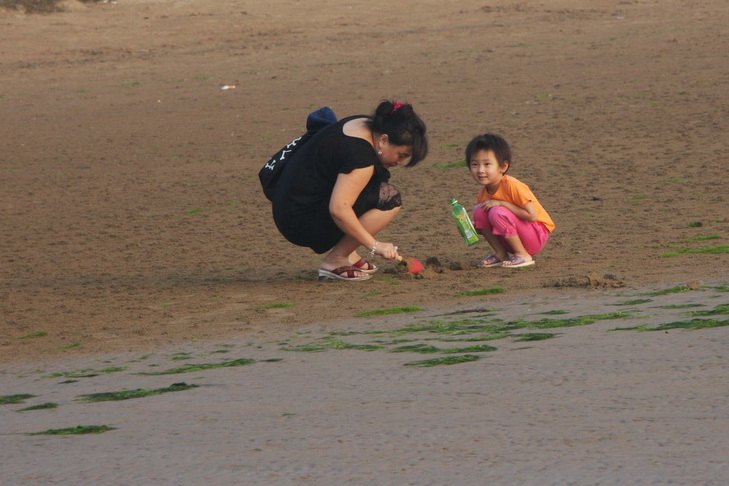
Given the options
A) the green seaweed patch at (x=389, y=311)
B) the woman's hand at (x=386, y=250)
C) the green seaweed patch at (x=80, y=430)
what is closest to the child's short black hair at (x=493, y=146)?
the woman's hand at (x=386, y=250)

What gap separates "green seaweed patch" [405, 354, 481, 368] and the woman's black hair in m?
2.02

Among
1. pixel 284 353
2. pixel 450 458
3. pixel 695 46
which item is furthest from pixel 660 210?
pixel 695 46

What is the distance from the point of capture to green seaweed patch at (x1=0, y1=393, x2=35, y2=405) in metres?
4.61

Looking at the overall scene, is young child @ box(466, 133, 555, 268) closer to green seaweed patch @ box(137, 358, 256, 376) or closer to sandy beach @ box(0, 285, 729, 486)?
sandy beach @ box(0, 285, 729, 486)

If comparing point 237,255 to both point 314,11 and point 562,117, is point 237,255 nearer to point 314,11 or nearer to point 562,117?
point 562,117

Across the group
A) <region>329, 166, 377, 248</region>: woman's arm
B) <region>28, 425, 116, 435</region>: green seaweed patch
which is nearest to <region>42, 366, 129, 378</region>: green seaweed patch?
<region>28, 425, 116, 435</region>: green seaweed patch

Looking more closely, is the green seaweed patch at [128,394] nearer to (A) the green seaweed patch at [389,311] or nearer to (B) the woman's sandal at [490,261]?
(A) the green seaweed patch at [389,311]

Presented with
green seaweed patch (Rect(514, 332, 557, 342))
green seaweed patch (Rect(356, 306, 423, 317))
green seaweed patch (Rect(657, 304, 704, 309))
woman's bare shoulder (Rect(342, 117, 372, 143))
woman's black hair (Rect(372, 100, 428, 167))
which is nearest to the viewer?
green seaweed patch (Rect(514, 332, 557, 342))

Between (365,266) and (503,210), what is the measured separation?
88 centimetres

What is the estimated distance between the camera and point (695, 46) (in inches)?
687

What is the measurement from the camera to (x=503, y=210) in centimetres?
686

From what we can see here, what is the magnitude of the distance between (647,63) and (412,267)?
10.5 m

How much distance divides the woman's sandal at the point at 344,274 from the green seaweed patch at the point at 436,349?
1968 mm

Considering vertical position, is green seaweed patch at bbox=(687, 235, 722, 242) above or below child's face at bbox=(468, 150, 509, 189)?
below
